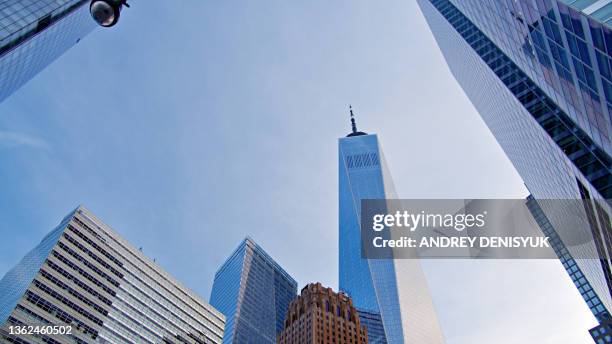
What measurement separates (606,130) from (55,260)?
311 ft

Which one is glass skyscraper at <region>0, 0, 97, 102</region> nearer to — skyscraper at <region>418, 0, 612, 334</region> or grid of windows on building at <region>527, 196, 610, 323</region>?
skyscraper at <region>418, 0, 612, 334</region>

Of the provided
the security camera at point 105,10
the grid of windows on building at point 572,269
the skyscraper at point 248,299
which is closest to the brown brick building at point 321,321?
the skyscraper at point 248,299

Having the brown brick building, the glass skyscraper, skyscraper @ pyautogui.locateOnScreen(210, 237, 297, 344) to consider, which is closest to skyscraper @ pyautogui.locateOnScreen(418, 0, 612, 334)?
the glass skyscraper

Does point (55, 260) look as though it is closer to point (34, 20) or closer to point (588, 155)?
point (34, 20)

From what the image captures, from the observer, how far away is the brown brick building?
110125 millimetres

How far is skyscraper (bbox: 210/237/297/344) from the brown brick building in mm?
43992

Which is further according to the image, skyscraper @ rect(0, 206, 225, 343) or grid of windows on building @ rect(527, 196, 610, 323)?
grid of windows on building @ rect(527, 196, 610, 323)

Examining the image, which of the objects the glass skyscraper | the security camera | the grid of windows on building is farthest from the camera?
the grid of windows on building

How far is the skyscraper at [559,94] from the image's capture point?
20578 mm

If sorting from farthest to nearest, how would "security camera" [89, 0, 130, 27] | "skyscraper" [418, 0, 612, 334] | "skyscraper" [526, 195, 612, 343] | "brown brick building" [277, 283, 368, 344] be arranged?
"skyscraper" [526, 195, 612, 343] < "brown brick building" [277, 283, 368, 344] < "skyscraper" [418, 0, 612, 334] < "security camera" [89, 0, 130, 27]

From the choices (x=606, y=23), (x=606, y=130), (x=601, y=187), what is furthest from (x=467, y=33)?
(x=606, y=23)

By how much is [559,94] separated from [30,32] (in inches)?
2212

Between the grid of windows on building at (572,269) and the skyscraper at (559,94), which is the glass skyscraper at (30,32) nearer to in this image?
the skyscraper at (559,94)

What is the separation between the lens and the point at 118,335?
303 feet
